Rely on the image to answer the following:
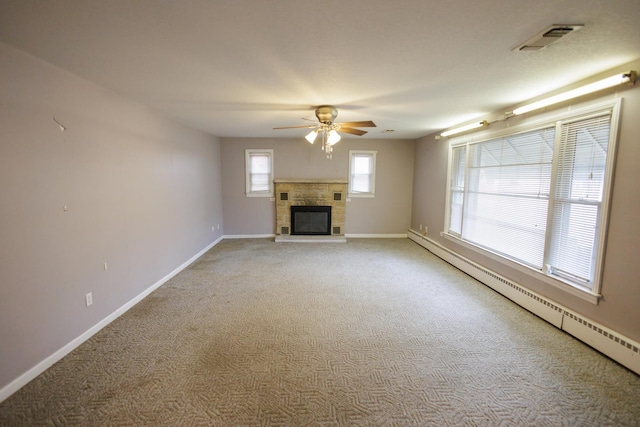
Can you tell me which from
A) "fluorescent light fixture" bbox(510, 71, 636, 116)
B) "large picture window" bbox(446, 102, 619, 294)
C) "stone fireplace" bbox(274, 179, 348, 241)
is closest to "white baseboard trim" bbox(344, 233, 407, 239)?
"stone fireplace" bbox(274, 179, 348, 241)

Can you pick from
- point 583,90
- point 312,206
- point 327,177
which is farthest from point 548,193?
point 312,206

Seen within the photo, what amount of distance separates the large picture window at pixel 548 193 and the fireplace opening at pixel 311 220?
323cm

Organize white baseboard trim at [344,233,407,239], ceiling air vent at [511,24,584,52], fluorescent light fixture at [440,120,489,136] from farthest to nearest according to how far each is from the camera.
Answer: white baseboard trim at [344,233,407,239] → fluorescent light fixture at [440,120,489,136] → ceiling air vent at [511,24,584,52]

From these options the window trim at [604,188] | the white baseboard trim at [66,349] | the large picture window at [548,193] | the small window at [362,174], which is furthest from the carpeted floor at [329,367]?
the small window at [362,174]

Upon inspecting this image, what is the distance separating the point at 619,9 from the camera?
145 cm

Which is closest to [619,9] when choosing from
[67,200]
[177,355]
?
[177,355]

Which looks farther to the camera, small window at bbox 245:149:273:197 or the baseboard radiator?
small window at bbox 245:149:273:197

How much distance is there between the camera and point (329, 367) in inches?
83.9

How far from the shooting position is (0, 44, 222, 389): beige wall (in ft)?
6.15

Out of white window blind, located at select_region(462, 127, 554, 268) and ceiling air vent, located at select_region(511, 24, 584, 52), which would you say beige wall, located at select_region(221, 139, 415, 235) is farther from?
ceiling air vent, located at select_region(511, 24, 584, 52)

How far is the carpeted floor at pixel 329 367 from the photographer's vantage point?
5.59 ft

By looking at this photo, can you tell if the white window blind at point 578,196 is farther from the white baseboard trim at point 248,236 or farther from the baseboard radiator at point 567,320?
the white baseboard trim at point 248,236

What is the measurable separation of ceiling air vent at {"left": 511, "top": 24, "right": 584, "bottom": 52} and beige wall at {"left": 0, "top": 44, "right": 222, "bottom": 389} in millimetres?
3683

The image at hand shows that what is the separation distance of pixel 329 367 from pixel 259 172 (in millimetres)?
5151
